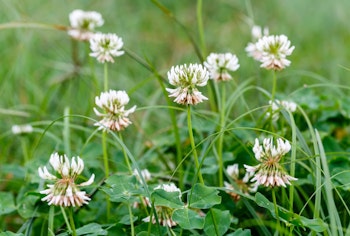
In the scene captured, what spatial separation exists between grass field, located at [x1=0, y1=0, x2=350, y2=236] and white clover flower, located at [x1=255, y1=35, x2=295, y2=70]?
0.13m

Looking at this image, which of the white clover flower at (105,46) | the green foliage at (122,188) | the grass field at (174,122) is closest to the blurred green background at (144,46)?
the grass field at (174,122)

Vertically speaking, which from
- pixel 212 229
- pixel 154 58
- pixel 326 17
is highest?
pixel 326 17

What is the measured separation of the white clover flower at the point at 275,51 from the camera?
1.50 meters

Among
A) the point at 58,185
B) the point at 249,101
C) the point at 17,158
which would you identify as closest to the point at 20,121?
the point at 17,158

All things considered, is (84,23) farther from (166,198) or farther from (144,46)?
(144,46)

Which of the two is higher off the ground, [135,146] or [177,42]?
[177,42]

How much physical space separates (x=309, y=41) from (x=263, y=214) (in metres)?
2.14

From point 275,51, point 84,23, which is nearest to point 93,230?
point 275,51

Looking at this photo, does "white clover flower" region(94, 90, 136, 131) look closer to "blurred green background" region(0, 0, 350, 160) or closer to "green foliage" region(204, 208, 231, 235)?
"green foliage" region(204, 208, 231, 235)

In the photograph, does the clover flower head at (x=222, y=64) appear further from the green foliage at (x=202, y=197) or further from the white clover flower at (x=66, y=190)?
the white clover flower at (x=66, y=190)

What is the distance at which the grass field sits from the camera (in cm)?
140

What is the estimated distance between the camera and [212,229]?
1.35 meters

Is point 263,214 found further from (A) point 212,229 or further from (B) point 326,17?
(B) point 326,17

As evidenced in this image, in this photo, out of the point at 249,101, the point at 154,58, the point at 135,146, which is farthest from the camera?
the point at 154,58
